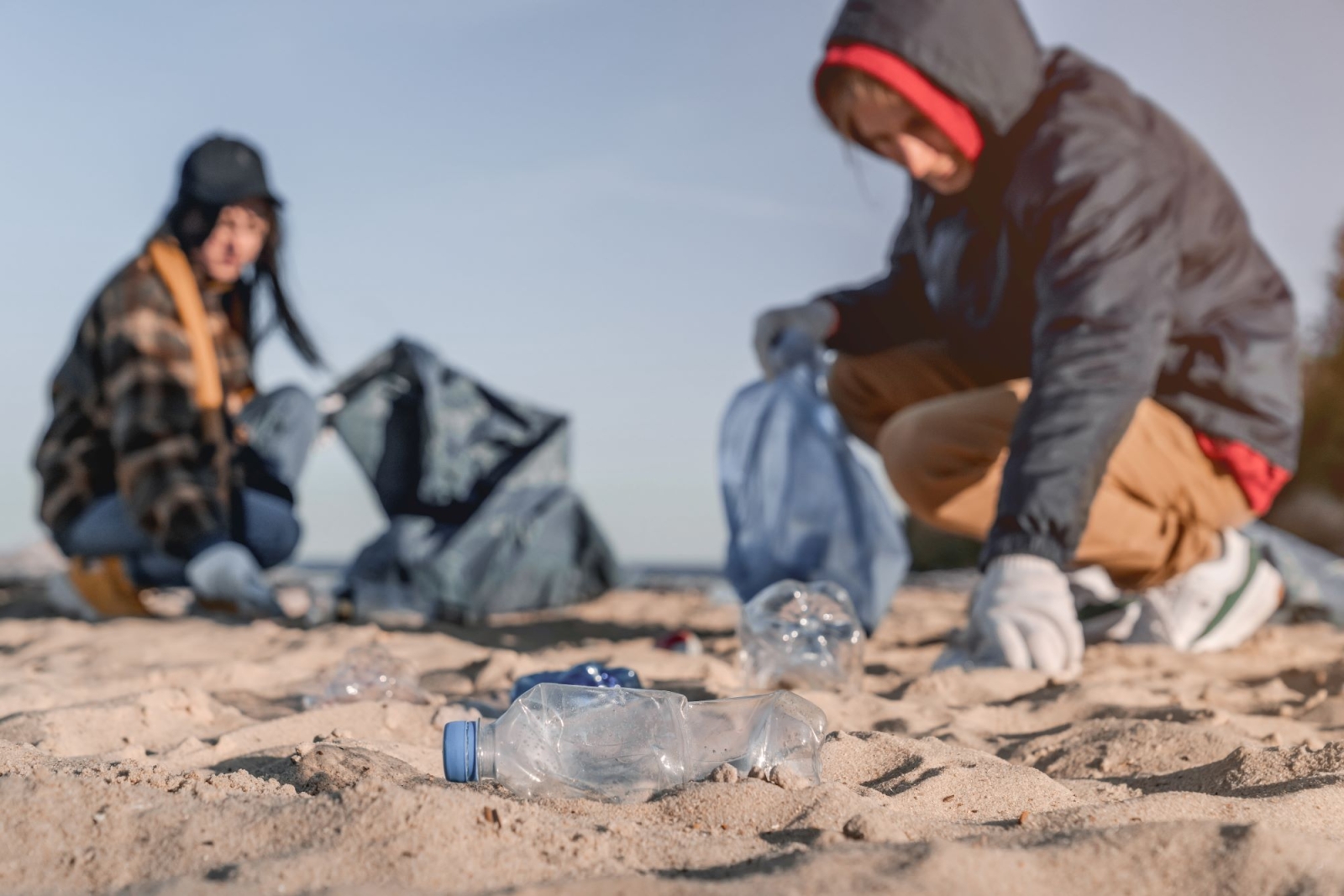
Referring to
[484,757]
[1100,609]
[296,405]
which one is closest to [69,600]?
[296,405]

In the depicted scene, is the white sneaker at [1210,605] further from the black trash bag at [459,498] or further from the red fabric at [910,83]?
the black trash bag at [459,498]

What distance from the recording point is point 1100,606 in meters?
2.89

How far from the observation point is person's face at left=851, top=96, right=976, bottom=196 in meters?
2.39

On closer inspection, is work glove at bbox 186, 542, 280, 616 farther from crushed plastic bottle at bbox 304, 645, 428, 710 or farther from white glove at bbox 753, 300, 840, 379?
white glove at bbox 753, 300, 840, 379

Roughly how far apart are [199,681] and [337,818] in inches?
46.6

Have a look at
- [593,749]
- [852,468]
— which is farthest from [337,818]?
[852,468]

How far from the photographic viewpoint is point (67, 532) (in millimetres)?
3680

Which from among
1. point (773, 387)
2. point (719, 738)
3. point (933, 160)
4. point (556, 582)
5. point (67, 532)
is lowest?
point (556, 582)

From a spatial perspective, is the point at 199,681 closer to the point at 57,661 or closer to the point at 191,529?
the point at 57,661

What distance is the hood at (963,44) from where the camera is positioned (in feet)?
7.51

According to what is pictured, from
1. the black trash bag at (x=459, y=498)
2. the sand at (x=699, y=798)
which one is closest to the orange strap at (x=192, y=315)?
the black trash bag at (x=459, y=498)

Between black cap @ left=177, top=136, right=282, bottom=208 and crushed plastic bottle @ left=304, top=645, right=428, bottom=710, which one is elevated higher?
black cap @ left=177, top=136, right=282, bottom=208

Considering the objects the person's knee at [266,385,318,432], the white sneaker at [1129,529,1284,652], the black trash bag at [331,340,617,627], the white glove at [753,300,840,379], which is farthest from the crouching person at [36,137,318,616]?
the white sneaker at [1129,529,1284,652]

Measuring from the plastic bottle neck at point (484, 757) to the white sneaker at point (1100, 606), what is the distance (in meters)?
2.02
